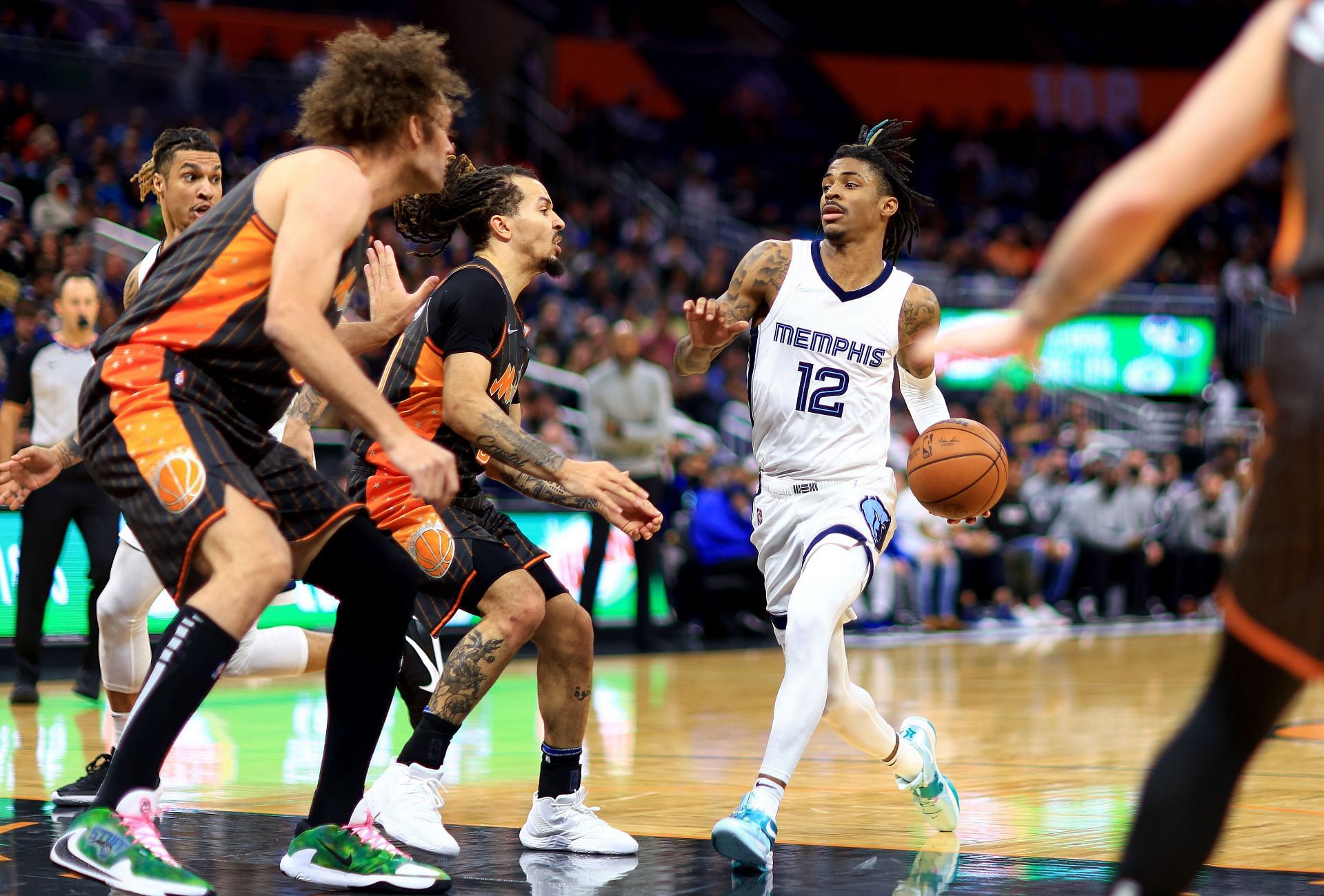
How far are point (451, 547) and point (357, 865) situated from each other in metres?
1.19

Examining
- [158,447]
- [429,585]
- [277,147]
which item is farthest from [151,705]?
[277,147]

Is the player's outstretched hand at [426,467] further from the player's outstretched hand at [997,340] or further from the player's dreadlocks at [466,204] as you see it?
the player's dreadlocks at [466,204]

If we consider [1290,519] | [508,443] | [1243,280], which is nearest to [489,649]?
[508,443]

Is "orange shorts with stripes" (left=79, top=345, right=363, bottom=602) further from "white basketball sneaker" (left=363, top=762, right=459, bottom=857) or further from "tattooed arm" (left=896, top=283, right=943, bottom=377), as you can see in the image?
"tattooed arm" (left=896, top=283, right=943, bottom=377)

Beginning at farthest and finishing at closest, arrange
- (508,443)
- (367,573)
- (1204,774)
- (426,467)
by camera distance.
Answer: (508,443) → (367,573) → (426,467) → (1204,774)

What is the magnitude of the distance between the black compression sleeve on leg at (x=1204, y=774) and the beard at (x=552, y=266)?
10.5 ft

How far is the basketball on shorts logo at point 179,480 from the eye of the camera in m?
3.77

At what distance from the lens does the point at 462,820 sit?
5566 millimetres

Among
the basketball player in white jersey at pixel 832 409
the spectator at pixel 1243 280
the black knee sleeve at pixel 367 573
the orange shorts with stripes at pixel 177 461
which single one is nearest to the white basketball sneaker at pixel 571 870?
the basketball player in white jersey at pixel 832 409

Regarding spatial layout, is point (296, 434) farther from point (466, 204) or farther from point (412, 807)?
point (412, 807)

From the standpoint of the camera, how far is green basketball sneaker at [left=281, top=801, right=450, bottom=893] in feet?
13.7

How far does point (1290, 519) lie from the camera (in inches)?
103

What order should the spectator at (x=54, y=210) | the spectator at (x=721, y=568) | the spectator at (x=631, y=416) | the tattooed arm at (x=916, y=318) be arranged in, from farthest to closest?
the spectator at (x=54, y=210), the spectator at (x=721, y=568), the spectator at (x=631, y=416), the tattooed arm at (x=916, y=318)

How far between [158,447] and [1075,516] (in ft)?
51.7
